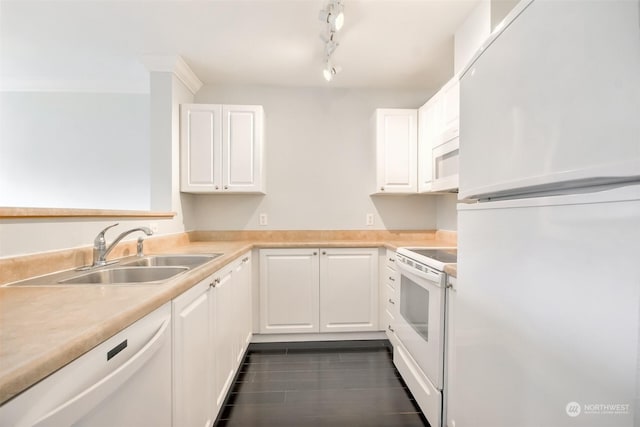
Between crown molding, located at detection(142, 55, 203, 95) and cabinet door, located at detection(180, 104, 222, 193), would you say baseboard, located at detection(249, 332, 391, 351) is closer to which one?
cabinet door, located at detection(180, 104, 222, 193)

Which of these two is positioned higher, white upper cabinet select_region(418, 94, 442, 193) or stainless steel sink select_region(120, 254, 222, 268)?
white upper cabinet select_region(418, 94, 442, 193)

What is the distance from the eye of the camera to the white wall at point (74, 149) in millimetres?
2891

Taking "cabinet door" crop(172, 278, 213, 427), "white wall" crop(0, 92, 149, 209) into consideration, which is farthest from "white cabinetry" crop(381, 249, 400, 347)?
"white wall" crop(0, 92, 149, 209)

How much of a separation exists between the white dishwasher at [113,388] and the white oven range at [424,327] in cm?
120

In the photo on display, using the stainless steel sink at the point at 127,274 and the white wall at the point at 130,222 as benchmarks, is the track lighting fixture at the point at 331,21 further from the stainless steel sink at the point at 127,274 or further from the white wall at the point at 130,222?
the stainless steel sink at the point at 127,274

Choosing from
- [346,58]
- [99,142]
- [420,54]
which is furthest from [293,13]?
[99,142]

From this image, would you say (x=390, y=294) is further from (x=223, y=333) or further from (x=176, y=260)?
(x=176, y=260)

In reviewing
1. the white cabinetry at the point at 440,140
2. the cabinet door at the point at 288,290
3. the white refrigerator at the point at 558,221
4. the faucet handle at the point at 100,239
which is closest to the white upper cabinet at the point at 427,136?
the white cabinetry at the point at 440,140

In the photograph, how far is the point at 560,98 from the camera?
607mm

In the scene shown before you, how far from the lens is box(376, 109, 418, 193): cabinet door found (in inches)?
102

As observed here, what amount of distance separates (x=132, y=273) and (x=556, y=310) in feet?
5.86

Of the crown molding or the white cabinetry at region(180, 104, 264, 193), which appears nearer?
the crown molding

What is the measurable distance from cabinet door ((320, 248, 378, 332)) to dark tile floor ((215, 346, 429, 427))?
250 mm

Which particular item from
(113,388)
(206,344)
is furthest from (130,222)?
(113,388)
